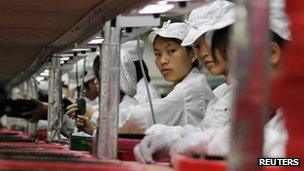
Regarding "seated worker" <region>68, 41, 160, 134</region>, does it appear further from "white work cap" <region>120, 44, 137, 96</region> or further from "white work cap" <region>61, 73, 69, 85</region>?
"white work cap" <region>61, 73, 69, 85</region>

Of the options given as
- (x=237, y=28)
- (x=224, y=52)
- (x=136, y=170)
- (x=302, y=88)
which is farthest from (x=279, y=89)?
(x=224, y=52)

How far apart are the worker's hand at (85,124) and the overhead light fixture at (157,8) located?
1.48 meters

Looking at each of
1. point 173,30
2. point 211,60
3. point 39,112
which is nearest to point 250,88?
point 211,60

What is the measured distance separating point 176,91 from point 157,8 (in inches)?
41.1

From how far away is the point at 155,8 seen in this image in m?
1.86

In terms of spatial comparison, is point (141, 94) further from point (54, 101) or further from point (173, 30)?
point (173, 30)

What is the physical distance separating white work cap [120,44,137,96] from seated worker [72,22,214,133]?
413 millimetres

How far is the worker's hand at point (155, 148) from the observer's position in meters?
1.72

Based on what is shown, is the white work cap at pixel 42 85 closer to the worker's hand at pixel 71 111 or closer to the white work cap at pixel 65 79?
the white work cap at pixel 65 79

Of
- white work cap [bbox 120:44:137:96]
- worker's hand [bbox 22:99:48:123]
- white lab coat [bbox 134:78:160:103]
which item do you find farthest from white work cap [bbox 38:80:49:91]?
white work cap [bbox 120:44:137:96]

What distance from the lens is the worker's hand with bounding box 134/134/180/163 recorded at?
172 centimetres

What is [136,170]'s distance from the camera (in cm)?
149

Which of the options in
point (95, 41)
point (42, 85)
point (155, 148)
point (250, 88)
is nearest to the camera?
point (250, 88)

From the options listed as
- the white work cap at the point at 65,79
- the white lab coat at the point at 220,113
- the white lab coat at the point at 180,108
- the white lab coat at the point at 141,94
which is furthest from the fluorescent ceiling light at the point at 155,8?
the white work cap at the point at 65,79
